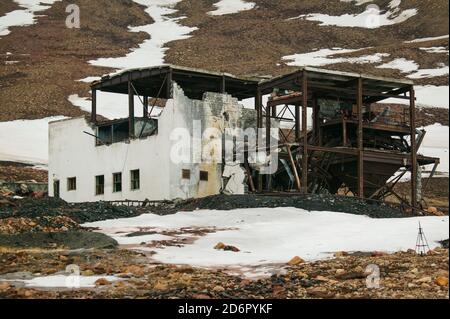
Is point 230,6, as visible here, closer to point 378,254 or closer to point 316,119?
point 316,119

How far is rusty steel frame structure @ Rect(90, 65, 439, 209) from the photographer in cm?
3784

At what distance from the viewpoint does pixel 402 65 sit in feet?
316

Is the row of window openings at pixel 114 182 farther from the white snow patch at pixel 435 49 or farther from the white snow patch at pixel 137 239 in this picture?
the white snow patch at pixel 435 49

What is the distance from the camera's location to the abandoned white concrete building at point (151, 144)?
4025cm

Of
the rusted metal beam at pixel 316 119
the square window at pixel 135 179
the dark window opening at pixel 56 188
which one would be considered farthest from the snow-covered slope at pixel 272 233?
the dark window opening at pixel 56 188

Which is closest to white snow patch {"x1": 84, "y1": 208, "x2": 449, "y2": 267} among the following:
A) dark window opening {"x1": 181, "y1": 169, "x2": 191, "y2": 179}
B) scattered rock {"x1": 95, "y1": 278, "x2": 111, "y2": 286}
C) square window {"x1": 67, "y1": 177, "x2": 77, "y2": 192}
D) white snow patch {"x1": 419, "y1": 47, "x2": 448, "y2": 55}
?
scattered rock {"x1": 95, "y1": 278, "x2": 111, "y2": 286}

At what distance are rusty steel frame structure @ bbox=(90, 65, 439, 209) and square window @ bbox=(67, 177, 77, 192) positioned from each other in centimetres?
365

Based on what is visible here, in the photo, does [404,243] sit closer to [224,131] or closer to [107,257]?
[107,257]

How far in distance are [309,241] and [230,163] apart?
18.6 meters

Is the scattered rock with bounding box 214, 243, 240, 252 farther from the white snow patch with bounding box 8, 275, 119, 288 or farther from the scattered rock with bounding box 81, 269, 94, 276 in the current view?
the white snow patch with bounding box 8, 275, 119, 288

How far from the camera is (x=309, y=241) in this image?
2300cm

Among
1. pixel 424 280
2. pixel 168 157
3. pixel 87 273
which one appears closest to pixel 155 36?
pixel 168 157

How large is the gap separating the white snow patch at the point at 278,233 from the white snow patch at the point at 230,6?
10434cm

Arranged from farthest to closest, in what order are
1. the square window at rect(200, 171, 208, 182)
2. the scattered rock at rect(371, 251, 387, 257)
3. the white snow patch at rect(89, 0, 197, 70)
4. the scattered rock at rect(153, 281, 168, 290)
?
1. the white snow patch at rect(89, 0, 197, 70)
2. the square window at rect(200, 171, 208, 182)
3. the scattered rock at rect(371, 251, 387, 257)
4. the scattered rock at rect(153, 281, 168, 290)
